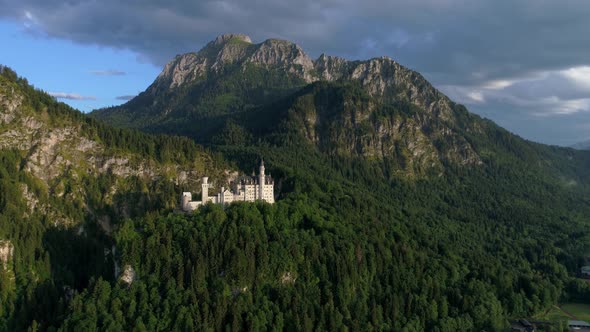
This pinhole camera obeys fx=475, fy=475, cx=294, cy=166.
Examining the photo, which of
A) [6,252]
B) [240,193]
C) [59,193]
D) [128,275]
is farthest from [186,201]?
[6,252]

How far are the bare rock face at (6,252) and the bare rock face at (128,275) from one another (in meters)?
40.7

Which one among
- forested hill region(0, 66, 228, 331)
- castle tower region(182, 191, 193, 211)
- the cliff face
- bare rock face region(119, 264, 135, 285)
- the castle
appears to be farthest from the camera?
the cliff face

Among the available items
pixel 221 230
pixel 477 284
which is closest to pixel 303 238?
pixel 221 230

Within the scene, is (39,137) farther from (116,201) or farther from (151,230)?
(151,230)

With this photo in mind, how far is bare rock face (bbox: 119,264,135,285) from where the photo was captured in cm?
12380

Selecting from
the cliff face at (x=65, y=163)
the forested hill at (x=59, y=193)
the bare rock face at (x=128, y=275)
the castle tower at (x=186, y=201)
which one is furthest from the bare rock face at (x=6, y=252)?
the castle tower at (x=186, y=201)

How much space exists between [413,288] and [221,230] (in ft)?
202

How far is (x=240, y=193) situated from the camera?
157 meters

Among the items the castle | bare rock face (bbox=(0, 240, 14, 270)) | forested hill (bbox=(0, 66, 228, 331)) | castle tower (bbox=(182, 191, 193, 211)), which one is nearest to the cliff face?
forested hill (bbox=(0, 66, 228, 331))

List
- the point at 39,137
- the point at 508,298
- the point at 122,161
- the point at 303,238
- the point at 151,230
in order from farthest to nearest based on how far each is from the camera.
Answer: the point at 122,161
the point at 39,137
the point at 508,298
the point at 303,238
the point at 151,230

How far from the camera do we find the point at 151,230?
134m

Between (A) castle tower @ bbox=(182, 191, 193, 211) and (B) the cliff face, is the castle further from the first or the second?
(B) the cliff face

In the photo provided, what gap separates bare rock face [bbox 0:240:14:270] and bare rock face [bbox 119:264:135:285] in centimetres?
4067

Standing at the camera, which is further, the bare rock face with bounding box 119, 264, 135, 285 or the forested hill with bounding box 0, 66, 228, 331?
the forested hill with bounding box 0, 66, 228, 331
